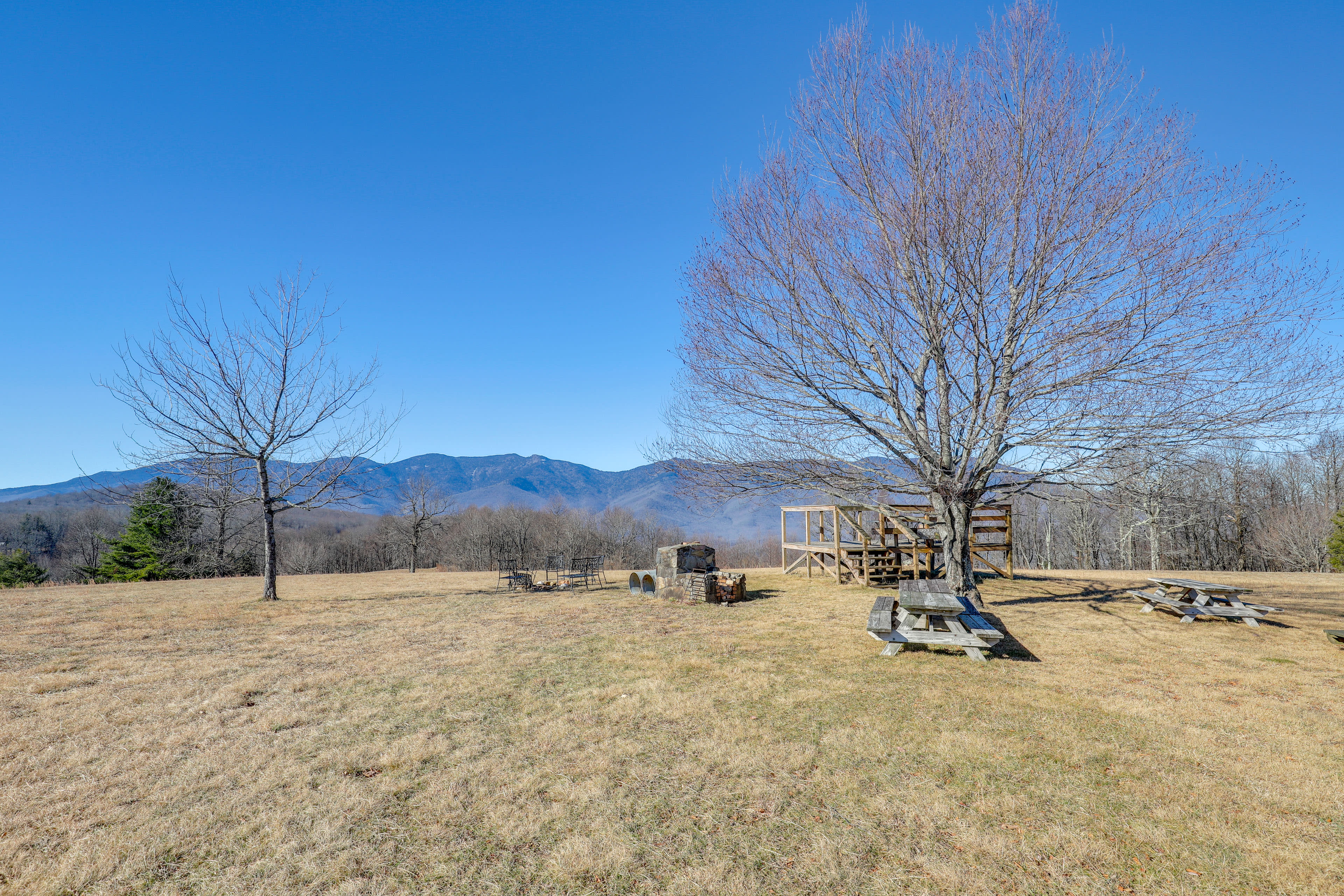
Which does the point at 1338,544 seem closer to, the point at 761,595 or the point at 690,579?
the point at 761,595

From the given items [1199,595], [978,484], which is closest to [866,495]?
[978,484]

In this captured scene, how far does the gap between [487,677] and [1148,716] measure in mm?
6732

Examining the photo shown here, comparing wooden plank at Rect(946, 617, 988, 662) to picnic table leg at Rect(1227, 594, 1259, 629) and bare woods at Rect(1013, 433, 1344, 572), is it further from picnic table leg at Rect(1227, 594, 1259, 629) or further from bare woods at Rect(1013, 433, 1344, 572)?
bare woods at Rect(1013, 433, 1344, 572)

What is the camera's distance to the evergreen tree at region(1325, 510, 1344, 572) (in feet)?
81.8

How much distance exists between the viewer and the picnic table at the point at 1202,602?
29.3 feet

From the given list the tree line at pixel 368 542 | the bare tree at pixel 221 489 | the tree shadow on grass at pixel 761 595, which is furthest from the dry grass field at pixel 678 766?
the tree line at pixel 368 542

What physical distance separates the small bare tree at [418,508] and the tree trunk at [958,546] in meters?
22.3

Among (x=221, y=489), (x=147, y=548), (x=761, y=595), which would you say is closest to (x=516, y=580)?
(x=761, y=595)

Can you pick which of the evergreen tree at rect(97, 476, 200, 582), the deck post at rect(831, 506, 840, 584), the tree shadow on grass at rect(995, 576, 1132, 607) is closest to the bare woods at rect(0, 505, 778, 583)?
the evergreen tree at rect(97, 476, 200, 582)

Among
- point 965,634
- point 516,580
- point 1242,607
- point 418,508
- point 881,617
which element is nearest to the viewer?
point 965,634

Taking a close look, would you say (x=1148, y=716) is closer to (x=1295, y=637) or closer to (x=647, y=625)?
(x=1295, y=637)

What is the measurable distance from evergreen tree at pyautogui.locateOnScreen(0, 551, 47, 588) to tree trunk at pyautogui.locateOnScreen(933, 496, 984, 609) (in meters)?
39.5

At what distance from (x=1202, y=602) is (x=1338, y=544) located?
26.2m

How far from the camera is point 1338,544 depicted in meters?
25.1
